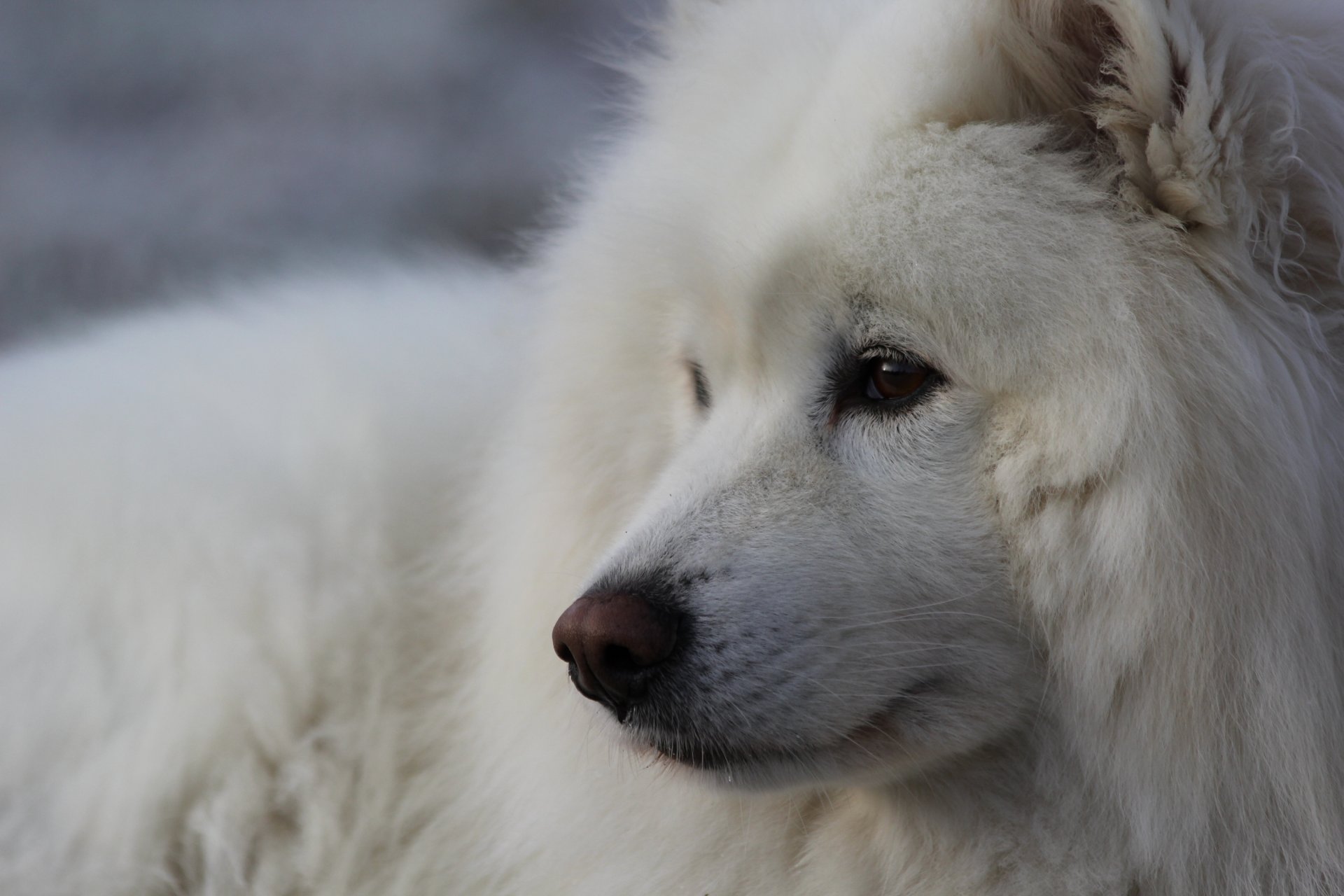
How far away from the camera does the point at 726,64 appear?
242 cm

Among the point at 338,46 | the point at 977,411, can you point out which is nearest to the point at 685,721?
the point at 977,411

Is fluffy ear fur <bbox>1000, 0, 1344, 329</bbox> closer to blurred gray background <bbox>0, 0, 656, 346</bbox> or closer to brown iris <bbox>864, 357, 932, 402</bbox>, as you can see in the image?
brown iris <bbox>864, 357, 932, 402</bbox>

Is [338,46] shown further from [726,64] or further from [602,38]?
[726,64]

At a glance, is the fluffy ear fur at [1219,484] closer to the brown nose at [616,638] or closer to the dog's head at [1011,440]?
the dog's head at [1011,440]

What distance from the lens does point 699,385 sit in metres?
2.28

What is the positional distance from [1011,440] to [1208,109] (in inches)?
19.4

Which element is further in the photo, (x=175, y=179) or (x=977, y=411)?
(x=175, y=179)

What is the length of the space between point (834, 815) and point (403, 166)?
4.39 m

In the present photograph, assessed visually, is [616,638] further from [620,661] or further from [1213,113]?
[1213,113]

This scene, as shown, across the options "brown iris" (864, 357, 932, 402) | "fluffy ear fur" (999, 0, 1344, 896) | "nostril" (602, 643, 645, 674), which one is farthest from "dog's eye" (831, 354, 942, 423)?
"nostril" (602, 643, 645, 674)

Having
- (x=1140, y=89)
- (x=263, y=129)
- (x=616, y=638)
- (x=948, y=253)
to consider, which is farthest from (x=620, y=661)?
(x=263, y=129)

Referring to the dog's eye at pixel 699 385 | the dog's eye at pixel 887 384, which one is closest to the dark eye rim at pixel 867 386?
the dog's eye at pixel 887 384

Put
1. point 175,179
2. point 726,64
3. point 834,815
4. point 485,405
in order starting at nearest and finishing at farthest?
point 834,815, point 726,64, point 485,405, point 175,179

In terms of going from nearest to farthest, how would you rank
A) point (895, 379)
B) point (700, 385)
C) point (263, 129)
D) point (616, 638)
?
1. point (616, 638)
2. point (895, 379)
3. point (700, 385)
4. point (263, 129)
